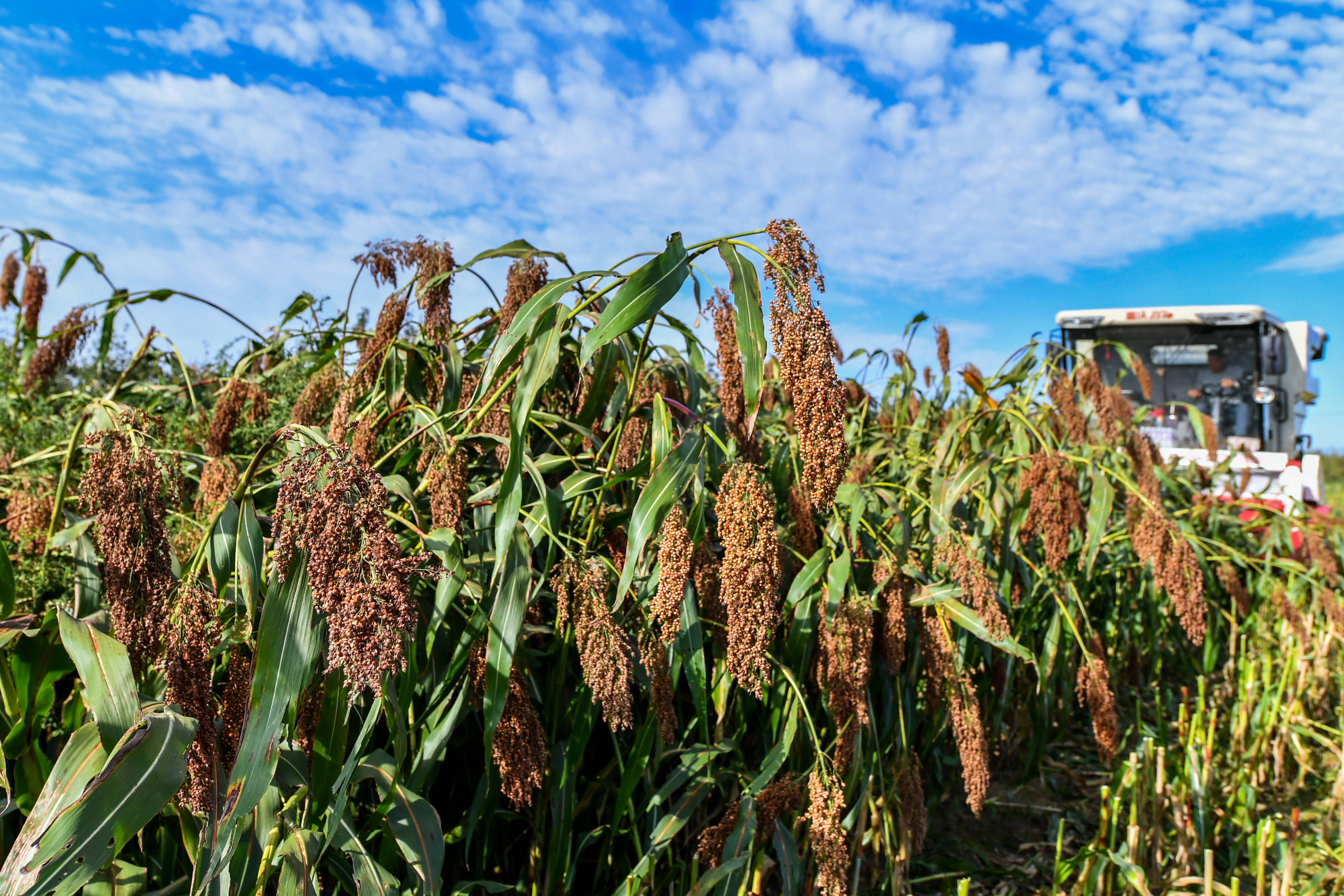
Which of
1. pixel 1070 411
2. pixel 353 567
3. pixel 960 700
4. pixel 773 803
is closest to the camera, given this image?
pixel 353 567

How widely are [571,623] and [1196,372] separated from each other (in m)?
11.6

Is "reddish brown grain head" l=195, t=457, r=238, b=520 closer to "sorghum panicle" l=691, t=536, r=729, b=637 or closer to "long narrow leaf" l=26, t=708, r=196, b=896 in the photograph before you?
→ "long narrow leaf" l=26, t=708, r=196, b=896

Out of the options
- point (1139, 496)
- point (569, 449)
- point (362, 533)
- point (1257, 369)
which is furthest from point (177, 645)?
point (1257, 369)

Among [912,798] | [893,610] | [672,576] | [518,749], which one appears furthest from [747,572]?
[912,798]

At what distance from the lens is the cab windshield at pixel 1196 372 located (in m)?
9.95

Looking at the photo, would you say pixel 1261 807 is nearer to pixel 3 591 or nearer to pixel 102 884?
pixel 102 884

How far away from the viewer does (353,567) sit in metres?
0.96

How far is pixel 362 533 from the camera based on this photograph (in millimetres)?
976

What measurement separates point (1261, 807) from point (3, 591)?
4.32 m

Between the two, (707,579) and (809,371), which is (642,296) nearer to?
(809,371)

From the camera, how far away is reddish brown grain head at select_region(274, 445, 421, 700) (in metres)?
0.94

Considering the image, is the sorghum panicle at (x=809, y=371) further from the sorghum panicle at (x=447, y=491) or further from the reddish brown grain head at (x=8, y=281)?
the reddish brown grain head at (x=8, y=281)

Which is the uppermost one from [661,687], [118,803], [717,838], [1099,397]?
[1099,397]

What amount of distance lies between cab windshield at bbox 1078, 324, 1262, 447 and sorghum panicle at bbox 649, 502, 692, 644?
9.70m
